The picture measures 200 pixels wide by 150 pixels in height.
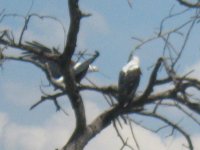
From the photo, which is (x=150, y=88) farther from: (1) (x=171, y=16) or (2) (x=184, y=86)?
(1) (x=171, y=16)

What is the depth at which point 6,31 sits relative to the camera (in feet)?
17.4

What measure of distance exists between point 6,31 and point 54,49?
2.03 feet

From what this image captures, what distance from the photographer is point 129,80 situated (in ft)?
20.0

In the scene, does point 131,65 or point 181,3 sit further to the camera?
point 131,65

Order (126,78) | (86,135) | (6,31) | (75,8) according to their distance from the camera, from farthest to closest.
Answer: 1. (126,78)
2. (86,135)
3. (6,31)
4. (75,8)

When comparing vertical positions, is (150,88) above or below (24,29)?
below

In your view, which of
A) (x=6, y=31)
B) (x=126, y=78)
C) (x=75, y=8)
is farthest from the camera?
(x=126, y=78)

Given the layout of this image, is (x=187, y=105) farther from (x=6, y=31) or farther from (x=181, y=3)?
(x=6, y=31)

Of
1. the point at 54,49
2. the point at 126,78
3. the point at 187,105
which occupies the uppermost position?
the point at 54,49

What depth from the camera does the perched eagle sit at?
5672 mm

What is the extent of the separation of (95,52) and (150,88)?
0.71 m

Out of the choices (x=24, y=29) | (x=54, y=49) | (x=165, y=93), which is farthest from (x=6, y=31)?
(x=165, y=93)

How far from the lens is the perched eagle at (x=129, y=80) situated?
5672 millimetres

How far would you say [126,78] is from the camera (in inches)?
A: 243
